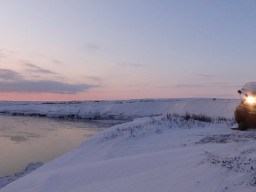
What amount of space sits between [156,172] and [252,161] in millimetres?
1535

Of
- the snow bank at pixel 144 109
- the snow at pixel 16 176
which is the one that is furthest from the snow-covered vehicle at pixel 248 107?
the snow bank at pixel 144 109

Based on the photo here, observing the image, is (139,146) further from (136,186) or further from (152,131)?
(136,186)

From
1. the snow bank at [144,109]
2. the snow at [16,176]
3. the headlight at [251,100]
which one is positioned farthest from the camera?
the snow bank at [144,109]

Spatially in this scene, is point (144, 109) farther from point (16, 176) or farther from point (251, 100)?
point (16, 176)

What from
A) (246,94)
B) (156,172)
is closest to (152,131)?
(246,94)

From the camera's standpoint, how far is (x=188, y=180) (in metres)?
3.66

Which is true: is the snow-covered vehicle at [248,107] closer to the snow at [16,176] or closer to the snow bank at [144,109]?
the snow at [16,176]

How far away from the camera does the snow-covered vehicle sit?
374 inches

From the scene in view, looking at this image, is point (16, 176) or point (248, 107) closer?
point (16, 176)

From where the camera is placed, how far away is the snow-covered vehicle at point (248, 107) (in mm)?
9492

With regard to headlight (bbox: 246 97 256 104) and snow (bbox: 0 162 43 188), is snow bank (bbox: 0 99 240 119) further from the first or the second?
snow (bbox: 0 162 43 188)

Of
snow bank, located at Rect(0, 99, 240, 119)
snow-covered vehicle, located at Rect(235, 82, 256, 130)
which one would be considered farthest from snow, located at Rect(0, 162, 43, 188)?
snow bank, located at Rect(0, 99, 240, 119)

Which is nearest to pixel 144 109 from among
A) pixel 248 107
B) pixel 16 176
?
pixel 248 107

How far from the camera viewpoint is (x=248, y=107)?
385 inches
